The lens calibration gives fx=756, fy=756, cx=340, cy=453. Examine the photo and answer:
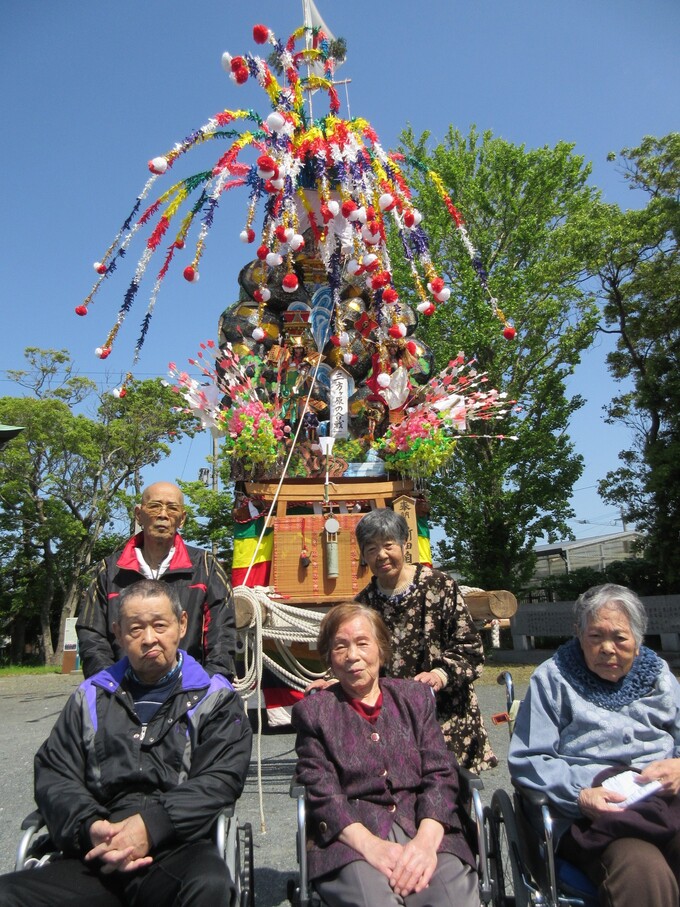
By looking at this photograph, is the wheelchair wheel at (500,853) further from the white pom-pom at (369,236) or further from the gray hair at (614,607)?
the white pom-pom at (369,236)

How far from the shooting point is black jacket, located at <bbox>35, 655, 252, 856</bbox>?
228 centimetres

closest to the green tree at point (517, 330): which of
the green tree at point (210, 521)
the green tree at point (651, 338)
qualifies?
the green tree at point (651, 338)

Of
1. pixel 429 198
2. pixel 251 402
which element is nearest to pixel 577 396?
pixel 429 198

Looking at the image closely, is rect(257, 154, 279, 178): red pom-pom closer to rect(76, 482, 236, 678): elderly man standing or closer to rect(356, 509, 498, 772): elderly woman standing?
rect(76, 482, 236, 678): elderly man standing

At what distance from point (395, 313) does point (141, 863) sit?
4739 millimetres

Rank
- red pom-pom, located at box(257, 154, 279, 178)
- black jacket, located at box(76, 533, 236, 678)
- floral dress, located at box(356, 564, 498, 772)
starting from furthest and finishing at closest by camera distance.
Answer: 1. red pom-pom, located at box(257, 154, 279, 178)
2. black jacket, located at box(76, 533, 236, 678)
3. floral dress, located at box(356, 564, 498, 772)

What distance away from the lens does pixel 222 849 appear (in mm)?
2230

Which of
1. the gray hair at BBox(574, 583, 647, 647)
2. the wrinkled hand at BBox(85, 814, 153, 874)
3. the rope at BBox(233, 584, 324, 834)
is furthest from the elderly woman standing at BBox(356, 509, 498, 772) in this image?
the rope at BBox(233, 584, 324, 834)

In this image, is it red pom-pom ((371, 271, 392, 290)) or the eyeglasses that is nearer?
the eyeglasses

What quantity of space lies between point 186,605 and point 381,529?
→ 966 millimetres

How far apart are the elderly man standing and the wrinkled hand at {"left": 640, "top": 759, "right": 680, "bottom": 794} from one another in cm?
170

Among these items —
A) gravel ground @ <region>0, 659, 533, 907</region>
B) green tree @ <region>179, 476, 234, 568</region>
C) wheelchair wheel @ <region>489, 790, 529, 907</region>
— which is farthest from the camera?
green tree @ <region>179, 476, 234, 568</region>

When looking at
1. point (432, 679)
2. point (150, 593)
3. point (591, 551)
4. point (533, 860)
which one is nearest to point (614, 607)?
point (432, 679)

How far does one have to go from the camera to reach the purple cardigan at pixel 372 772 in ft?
7.88
